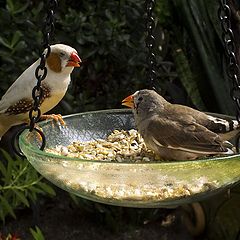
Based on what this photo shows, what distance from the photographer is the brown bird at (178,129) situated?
4.75 feet

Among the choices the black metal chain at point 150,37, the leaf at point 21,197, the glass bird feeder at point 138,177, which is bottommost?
the leaf at point 21,197

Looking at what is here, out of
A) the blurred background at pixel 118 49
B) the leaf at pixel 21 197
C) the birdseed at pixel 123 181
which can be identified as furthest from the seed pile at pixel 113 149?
the blurred background at pixel 118 49

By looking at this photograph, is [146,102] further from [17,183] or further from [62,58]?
[17,183]

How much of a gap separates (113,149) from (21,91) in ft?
1.77

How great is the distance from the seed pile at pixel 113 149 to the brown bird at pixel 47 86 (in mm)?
329

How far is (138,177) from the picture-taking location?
1.28 m

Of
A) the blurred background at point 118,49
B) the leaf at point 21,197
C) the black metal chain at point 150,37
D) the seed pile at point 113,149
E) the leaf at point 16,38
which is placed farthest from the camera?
the blurred background at point 118,49

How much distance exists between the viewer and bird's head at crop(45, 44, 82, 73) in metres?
1.99

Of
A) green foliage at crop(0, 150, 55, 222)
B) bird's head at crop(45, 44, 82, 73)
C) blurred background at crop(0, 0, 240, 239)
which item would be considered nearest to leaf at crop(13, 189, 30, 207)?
green foliage at crop(0, 150, 55, 222)

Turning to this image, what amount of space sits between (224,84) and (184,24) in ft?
1.15

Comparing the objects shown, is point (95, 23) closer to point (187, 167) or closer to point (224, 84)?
point (224, 84)

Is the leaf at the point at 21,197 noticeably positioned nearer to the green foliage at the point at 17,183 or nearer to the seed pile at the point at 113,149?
the green foliage at the point at 17,183

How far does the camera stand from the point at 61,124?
1733 millimetres

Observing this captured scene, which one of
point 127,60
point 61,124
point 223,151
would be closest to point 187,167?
point 223,151
